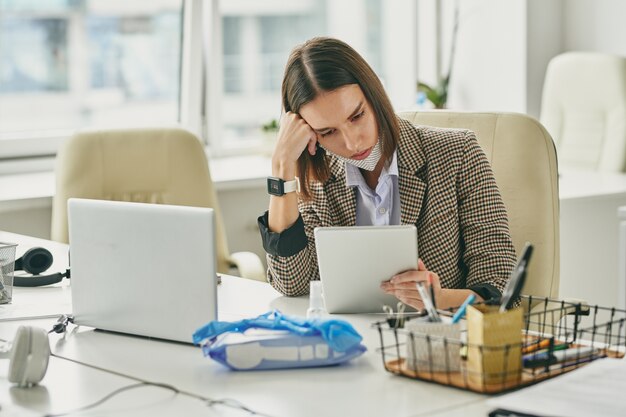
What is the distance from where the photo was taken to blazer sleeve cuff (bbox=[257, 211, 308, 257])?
216 centimetres

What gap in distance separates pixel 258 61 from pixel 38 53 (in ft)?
3.29

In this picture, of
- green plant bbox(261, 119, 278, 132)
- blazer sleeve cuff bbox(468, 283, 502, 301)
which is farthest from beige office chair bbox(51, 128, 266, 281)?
blazer sleeve cuff bbox(468, 283, 502, 301)

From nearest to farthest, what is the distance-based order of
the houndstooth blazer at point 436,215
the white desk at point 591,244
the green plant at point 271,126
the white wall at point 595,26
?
1. the houndstooth blazer at point 436,215
2. the white desk at point 591,244
3. the green plant at point 271,126
4. the white wall at point 595,26

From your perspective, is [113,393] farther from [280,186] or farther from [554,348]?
[280,186]

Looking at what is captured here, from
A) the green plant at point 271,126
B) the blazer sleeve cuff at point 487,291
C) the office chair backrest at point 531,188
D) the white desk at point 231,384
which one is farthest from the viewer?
the green plant at point 271,126

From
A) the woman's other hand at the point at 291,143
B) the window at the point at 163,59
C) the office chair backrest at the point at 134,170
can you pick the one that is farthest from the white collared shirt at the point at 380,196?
the window at the point at 163,59

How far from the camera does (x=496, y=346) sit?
1406 mm

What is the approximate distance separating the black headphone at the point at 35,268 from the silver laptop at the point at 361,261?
0.71 meters

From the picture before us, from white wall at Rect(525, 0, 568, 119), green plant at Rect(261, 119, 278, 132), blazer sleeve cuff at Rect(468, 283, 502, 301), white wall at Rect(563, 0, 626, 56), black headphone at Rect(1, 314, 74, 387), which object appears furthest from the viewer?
white wall at Rect(525, 0, 568, 119)

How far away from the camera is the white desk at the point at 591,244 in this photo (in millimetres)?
3436

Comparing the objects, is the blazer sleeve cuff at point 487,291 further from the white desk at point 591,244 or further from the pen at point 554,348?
the white desk at point 591,244

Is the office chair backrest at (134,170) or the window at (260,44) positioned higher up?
the window at (260,44)

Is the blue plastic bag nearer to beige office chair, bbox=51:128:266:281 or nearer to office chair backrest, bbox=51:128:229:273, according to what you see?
beige office chair, bbox=51:128:266:281

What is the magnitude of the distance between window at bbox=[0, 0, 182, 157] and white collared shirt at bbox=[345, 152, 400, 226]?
2.13 metres
